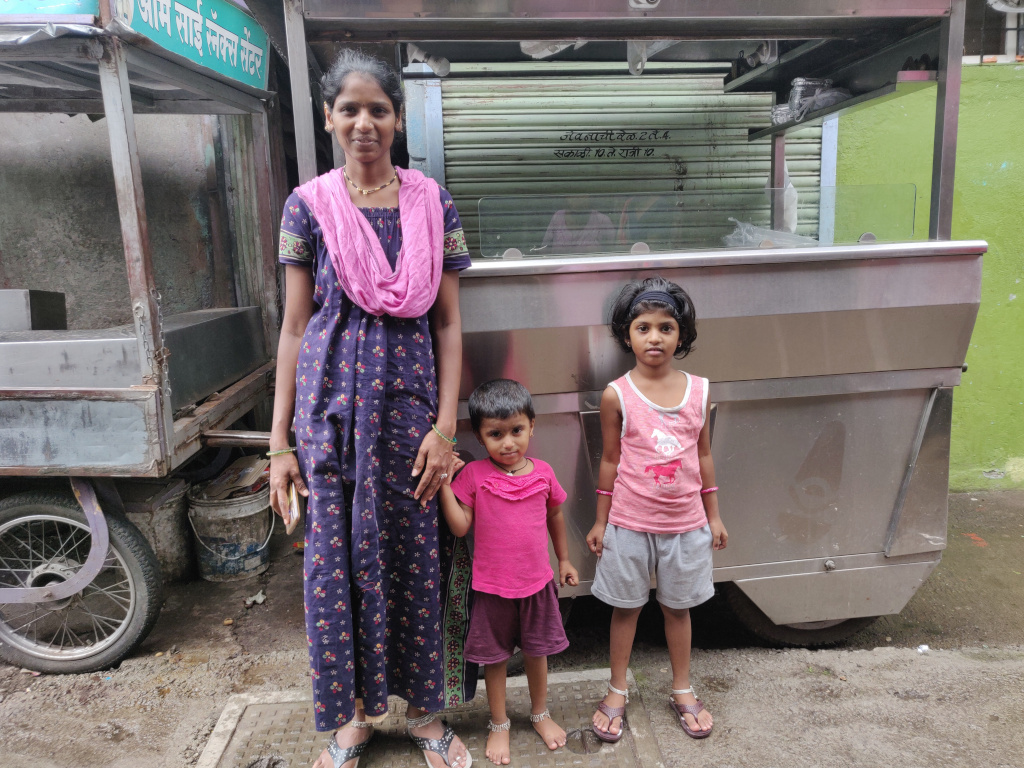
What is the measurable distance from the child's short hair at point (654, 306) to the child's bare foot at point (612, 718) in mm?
1158

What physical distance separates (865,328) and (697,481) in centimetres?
86

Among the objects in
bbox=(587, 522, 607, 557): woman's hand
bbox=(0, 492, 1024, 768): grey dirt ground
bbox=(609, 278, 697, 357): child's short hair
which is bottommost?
bbox=(0, 492, 1024, 768): grey dirt ground

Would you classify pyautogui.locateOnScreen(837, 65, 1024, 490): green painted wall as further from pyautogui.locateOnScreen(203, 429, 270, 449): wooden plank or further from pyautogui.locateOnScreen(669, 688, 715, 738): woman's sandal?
pyautogui.locateOnScreen(203, 429, 270, 449): wooden plank

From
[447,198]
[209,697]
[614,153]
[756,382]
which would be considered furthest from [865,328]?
[209,697]

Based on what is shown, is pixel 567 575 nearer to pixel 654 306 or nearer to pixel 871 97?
pixel 654 306

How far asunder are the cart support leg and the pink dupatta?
1730 millimetres

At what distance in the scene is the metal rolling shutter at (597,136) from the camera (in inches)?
156

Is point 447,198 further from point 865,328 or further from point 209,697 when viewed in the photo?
point 209,697

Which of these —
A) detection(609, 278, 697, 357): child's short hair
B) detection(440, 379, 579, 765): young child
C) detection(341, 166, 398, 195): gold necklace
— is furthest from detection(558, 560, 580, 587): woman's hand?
detection(341, 166, 398, 195): gold necklace

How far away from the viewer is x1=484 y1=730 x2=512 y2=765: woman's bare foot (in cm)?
210

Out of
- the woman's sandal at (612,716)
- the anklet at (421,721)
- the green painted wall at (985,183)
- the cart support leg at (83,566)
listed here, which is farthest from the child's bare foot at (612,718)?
the green painted wall at (985,183)

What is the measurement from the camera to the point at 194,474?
380 cm

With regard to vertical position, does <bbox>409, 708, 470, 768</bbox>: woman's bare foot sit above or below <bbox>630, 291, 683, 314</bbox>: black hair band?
below

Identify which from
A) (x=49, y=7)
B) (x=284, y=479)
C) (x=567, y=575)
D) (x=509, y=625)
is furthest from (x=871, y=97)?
(x=49, y=7)
